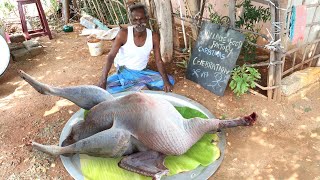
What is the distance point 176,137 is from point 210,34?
5.30 ft

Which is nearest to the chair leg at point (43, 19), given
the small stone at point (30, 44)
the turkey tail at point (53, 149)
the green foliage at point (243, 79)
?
the small stone at point (30, 44)

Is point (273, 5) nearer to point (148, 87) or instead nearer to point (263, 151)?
point (263, 151)

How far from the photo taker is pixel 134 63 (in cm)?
386

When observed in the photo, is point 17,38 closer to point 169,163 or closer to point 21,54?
point 21,54

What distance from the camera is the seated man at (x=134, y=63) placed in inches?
143

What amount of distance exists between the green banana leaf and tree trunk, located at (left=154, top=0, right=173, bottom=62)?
72.1 inches

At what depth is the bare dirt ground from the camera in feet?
8.71

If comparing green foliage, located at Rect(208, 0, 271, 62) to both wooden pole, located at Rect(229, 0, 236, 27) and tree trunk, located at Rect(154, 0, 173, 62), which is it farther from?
tree trunk, located at Rect(154, 0, 173, 62)

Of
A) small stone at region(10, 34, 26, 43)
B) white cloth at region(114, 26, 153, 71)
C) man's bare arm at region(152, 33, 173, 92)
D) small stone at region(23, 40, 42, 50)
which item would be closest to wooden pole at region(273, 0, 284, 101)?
man's bare arm at region(152, 33, 173, 92)

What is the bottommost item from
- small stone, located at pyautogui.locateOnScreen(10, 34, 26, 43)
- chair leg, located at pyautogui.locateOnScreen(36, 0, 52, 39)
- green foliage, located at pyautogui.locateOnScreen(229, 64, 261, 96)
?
green foliage, located at pyautogui.locateOnScreen(229, 64, 261, 96)

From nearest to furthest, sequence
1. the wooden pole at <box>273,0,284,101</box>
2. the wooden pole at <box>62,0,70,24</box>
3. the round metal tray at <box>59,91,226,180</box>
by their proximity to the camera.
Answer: the round metal tray at <box>59,91,226,180</box>
the wooden pole at <box>273,0,284,101</box>
the wooden pole at <box>62,0,70,24</box>

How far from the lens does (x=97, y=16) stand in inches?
249

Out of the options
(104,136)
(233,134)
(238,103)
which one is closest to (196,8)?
(238,103)

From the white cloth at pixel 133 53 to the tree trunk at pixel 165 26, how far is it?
505 millimetres
